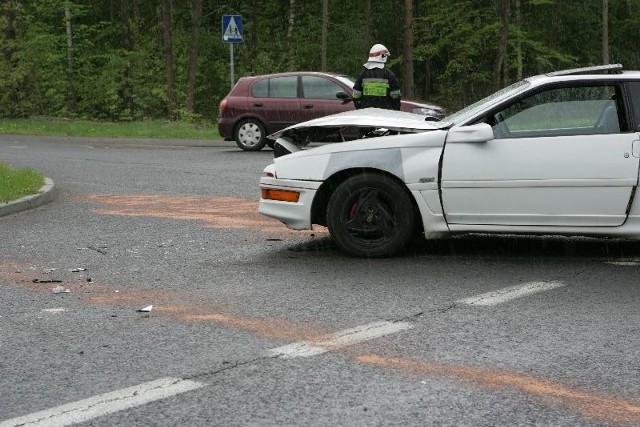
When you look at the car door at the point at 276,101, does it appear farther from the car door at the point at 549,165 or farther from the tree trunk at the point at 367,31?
the tree trunk at the point at 367,31

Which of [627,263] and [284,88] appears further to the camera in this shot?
[284,88]

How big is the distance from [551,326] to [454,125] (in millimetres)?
2512

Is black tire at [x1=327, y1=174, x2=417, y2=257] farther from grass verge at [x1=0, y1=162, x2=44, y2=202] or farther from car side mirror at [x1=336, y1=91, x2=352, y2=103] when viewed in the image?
car side mirror at [x1=336, y1=91, x2=352, y2=103]

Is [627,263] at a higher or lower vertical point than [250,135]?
lower

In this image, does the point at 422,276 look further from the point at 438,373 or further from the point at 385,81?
the point at 385,81

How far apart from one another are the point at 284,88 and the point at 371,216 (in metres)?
13.8

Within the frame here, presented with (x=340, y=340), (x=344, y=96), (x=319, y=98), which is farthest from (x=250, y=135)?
(x=340, y=340)

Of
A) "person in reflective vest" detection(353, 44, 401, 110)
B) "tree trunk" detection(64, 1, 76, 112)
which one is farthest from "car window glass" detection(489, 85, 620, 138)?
"tree trunk" detection(64, 1, 76, 112)

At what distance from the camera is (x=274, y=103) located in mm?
21625

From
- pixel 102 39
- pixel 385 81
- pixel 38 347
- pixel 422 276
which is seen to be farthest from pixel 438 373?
pixel 102 39

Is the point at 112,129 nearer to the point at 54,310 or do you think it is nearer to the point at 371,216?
the point at 371,216

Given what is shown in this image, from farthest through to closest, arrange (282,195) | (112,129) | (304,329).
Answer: (112,129) < (282,195) < (304,329)

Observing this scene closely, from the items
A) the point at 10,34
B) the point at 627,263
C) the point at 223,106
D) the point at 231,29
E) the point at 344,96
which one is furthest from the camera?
the point at 10,34

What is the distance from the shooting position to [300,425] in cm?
419
